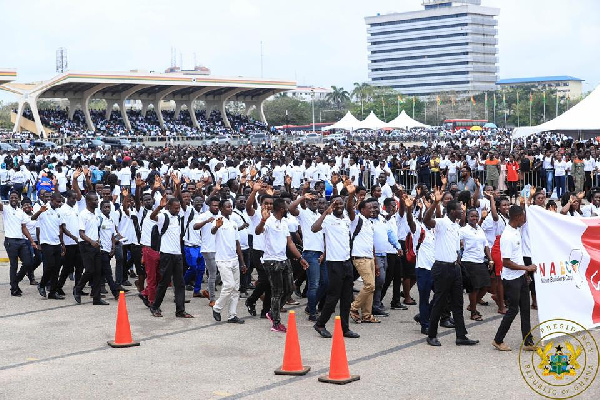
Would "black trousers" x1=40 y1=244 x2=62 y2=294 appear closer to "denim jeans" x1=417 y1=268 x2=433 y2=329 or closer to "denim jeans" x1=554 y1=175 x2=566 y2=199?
"denim jeans" x1=417 y1=268 x2=433 y2=329

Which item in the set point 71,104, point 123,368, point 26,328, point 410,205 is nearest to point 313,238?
point 410,205

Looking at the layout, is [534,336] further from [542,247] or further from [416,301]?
[416,301]

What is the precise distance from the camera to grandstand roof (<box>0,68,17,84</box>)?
52.7 metres

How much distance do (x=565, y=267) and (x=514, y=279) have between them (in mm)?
650

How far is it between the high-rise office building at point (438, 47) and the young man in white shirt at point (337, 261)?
16596 centimetres

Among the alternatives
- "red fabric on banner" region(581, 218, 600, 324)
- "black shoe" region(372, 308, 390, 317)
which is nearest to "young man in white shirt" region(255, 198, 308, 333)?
"black shoe" region(372, 308, 390, 317)

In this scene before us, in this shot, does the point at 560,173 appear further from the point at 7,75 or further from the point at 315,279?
the point at 7,75

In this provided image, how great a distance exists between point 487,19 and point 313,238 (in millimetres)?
175973

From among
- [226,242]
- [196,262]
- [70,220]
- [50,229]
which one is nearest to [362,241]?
[226,242]

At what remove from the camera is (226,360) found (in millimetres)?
8883

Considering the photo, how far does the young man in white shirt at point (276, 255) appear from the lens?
404 inches

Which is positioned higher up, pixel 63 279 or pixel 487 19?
pixel 487 19

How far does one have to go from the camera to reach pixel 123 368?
340 inches

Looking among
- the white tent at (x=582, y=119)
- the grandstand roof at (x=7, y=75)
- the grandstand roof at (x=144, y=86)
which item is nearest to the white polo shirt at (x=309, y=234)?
the white tent at (x=582, y=119)
